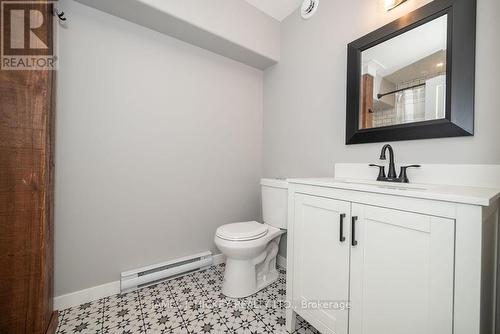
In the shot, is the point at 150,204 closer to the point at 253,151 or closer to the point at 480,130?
the point at 253,151

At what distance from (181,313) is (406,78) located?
1950 millimetres

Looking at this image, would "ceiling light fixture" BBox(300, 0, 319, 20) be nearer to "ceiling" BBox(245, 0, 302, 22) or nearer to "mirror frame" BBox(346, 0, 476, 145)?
"ceiling" BBox(245, 0, 302, 22)

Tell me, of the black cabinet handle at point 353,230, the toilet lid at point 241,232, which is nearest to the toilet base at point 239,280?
the toilet lid at point 241,232

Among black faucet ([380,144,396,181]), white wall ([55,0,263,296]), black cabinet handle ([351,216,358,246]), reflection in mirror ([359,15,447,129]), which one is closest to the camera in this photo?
black cabinet handle ([351,216,358,246])

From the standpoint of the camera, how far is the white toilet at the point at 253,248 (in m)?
1.45

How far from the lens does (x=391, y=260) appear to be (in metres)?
0.80

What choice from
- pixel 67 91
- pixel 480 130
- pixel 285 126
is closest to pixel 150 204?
pixel 67 91

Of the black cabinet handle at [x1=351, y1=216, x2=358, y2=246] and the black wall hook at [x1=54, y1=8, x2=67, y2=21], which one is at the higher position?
the black wall hook at [x1=54, y1=8, x2=67, y2=21]

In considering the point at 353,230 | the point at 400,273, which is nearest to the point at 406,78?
the point at 353,230

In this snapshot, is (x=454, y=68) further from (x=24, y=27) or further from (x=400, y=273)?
(x=24, y=27)

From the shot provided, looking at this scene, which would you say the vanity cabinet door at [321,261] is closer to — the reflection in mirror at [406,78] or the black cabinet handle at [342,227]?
the black cabinet handle at [342,227]

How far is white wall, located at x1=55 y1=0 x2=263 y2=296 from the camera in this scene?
1.36 metres

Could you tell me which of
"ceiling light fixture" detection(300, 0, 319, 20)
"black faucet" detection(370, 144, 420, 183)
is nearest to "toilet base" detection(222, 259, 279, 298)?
"black faucet" detection(370, 144, 420, 183)

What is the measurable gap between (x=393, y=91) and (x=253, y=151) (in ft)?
4.24
